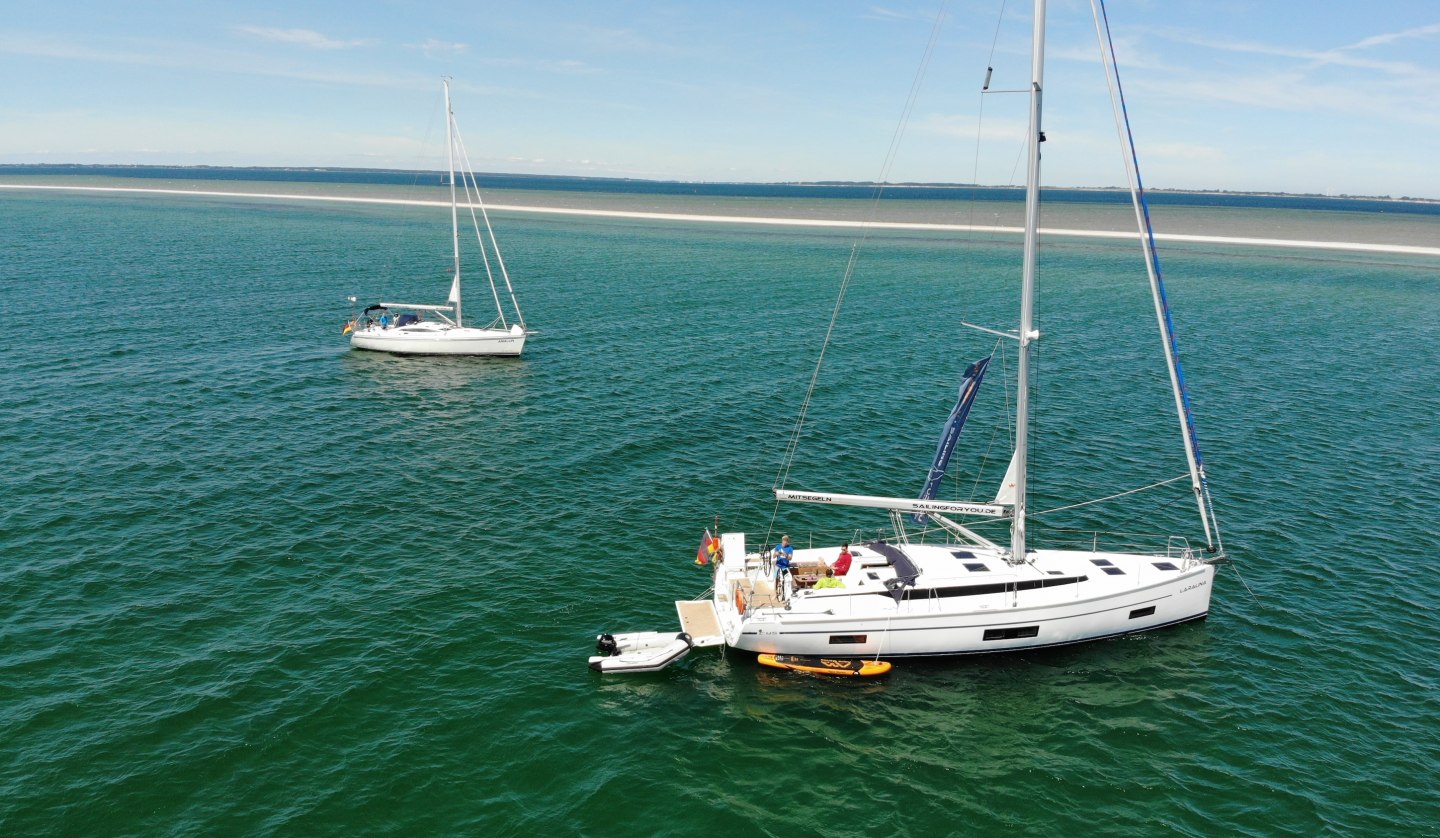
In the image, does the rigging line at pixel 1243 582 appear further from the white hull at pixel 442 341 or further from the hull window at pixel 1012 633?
the white hull at pixel 442 341

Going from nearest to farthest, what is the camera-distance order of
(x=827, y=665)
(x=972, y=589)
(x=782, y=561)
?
(x=827, y=665) → (x=972, y=589) → (x=782, y=561)

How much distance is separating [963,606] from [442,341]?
177 feet

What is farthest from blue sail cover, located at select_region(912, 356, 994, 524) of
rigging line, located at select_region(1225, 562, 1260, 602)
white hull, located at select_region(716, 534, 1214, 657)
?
rigging line, located at select_region(1225, 562, 1260, 602)

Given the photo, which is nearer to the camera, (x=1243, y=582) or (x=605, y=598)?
(x=605, y=598)

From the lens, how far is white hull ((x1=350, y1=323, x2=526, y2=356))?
68938 mm

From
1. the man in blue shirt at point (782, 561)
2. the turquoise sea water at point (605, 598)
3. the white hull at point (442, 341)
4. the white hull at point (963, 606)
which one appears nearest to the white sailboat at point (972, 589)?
the white hull at point (963, 606)

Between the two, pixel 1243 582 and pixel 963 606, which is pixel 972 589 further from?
pixel 1243 582

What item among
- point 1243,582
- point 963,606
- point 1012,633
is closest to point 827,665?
point 963,606

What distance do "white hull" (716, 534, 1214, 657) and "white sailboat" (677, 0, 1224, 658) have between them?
46 millimetres

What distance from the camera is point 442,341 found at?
228 feet

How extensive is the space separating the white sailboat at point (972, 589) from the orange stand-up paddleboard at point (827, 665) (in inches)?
9.9

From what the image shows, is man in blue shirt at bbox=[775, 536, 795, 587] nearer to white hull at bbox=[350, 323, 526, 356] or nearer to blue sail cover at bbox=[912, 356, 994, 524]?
blue sail cover at bbox=[912, 356, 994, 524]

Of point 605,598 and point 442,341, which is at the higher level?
point 442,341

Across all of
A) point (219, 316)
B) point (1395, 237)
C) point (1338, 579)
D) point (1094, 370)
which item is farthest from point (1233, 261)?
point (219, 316)
